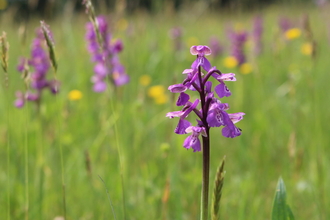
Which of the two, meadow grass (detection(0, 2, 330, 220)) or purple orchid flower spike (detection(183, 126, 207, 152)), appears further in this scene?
meadow grass (detection(0, 2, 330, 220))

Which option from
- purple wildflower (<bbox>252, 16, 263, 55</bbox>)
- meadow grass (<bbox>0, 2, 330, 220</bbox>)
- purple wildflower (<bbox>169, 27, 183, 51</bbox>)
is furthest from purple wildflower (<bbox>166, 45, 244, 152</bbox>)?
purple wildflower (<bbox>252, 16, 263, 55</bbox>)

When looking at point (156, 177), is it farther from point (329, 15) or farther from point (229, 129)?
point (329, 15)

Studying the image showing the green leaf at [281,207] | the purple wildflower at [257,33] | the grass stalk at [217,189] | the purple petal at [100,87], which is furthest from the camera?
the purple wildflower at [257,33]

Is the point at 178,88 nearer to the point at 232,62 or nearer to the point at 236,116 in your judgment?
the point at 236,116

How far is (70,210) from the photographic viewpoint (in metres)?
1.82

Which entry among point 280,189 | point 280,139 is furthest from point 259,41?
point 280,189

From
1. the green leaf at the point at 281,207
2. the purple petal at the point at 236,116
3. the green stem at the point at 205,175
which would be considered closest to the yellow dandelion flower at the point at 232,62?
the green leaf at the point at 281,207

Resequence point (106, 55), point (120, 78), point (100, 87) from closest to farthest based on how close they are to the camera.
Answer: point (106, 55)
point (120, 78)
point (100, 87)

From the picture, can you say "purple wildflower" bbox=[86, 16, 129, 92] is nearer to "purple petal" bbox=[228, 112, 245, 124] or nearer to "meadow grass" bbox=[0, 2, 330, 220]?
"meadow grass" bbox=[0, 2, 330, 220]

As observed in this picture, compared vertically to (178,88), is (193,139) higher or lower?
lower

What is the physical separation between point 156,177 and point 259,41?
3324 millimetres

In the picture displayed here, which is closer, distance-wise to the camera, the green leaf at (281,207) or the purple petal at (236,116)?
the purple petal at (236,116)

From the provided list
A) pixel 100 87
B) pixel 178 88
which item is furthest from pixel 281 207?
pixel 100 87

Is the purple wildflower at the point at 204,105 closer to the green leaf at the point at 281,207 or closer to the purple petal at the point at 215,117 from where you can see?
the purple petal at the point at 215,117
